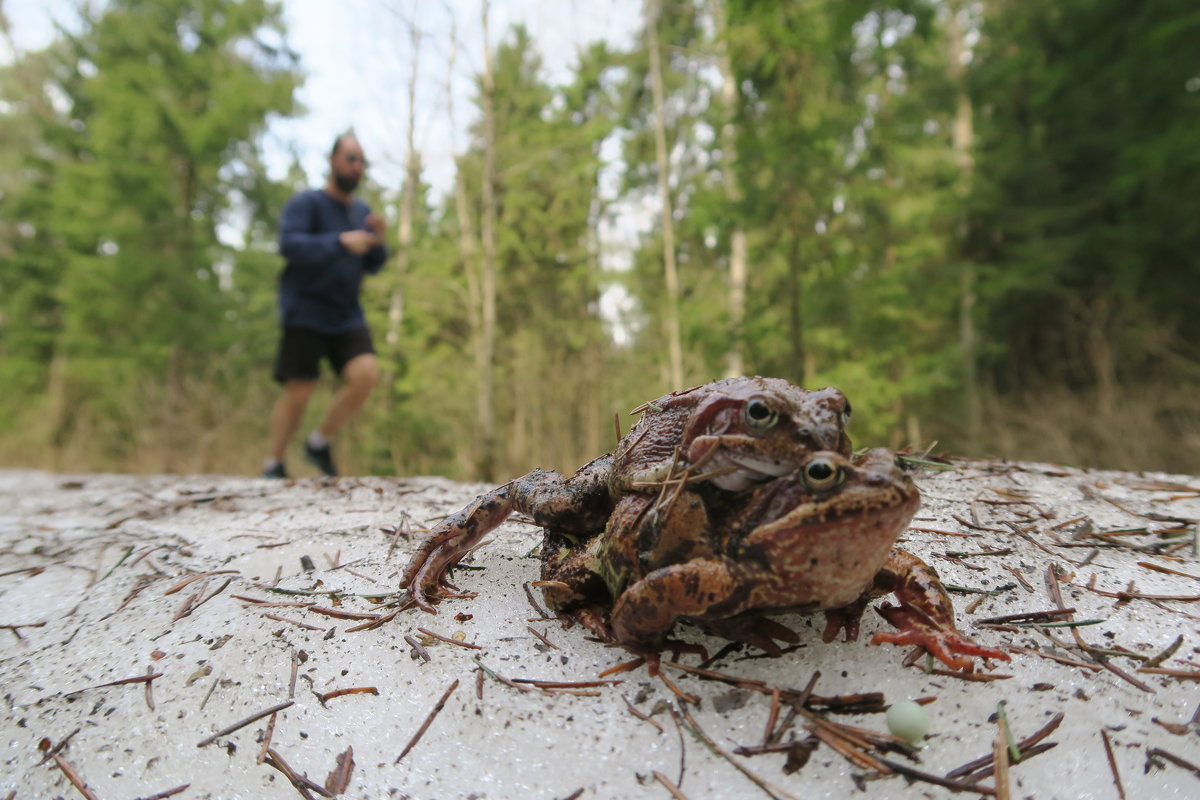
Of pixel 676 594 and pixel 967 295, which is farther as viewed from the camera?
pixel 967 295

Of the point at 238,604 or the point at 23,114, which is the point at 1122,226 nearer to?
the point at 238,604

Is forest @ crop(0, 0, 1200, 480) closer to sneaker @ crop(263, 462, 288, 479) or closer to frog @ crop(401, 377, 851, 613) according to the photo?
sneaker @ crop(263, 462, 288, 479)

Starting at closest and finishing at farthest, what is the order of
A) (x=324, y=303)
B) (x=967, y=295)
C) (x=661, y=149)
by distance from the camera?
(x=324, y=303) → (x=661, y=149) → (x=967, y=295)

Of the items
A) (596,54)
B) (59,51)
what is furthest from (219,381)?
(59,51)

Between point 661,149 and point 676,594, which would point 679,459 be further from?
point 661,149

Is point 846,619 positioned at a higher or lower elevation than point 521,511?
lower

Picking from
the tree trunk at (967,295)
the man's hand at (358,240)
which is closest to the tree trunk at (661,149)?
the tree trunk at (967,295)

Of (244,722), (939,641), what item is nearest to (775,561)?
(939,641)
